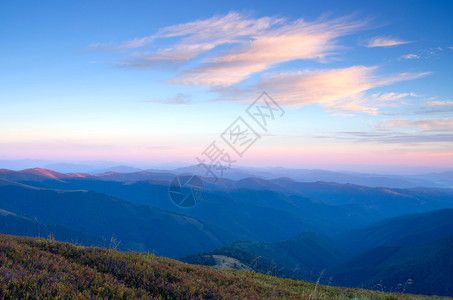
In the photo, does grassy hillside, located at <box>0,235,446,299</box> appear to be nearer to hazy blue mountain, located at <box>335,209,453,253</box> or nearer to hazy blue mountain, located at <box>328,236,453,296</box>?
hazy blue mountain, located at <box>328,236,453,296</box>

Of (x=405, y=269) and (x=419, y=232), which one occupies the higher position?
(x=405, y=269)

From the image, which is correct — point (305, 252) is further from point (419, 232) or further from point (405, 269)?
point (419, 232)

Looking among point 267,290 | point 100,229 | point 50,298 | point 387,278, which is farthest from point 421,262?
point 100,229

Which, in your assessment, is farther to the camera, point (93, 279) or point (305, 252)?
point (305, 252)

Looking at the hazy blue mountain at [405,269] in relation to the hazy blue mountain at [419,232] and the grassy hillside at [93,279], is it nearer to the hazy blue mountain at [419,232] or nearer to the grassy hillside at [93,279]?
the hazy blue mountain at [419,232]

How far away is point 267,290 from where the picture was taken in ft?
29.8

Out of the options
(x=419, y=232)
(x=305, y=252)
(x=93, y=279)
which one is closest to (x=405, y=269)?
(x=305, y=252)

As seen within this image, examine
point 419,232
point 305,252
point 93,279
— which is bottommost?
point 305,252

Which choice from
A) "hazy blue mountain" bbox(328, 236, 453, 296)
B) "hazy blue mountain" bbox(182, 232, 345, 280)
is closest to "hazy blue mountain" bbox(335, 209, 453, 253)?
"hazy blue mountain" bbox(182, 232, 345, 280)

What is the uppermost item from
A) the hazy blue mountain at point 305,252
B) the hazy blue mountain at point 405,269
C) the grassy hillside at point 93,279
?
the grassy hillside at point 93,279

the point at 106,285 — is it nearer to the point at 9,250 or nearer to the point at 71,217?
the point at 9,250

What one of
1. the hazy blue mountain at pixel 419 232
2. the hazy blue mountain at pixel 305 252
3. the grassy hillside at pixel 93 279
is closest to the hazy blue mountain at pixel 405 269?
the hazy blue mountain at pixel 305 252

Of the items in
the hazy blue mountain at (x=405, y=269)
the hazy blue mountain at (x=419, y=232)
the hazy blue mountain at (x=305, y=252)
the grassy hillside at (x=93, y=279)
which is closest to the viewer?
the grassy hillside at (x=93, y=279)

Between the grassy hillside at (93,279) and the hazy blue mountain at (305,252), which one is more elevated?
the grassy hillside at (93,279)
